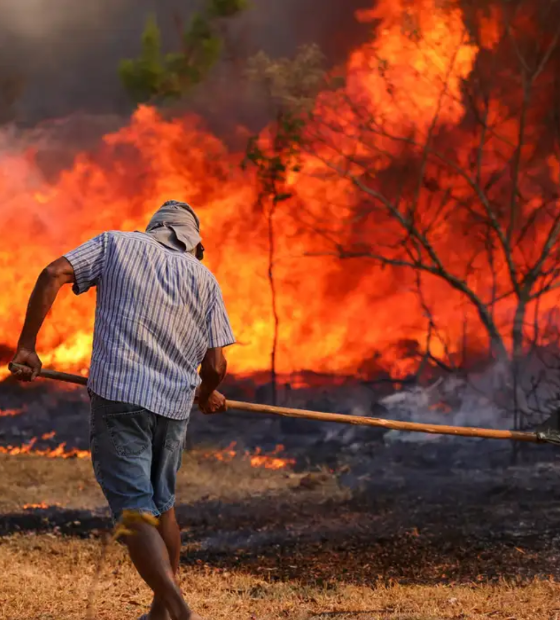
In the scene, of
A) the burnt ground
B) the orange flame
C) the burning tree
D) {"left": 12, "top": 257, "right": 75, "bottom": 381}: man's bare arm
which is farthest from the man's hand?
the burning tree

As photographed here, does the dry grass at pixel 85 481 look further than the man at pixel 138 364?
Yes

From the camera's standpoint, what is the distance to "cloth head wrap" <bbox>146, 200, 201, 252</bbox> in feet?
12.5

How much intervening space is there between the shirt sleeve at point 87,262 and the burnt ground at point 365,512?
8.80ft

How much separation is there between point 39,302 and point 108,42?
29.5 feet

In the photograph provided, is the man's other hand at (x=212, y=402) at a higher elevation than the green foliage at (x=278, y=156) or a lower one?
lower

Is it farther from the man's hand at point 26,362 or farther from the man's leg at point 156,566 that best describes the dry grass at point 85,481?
the man's leg at point 156,566

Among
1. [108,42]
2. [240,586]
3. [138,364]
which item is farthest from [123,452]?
[108,42]

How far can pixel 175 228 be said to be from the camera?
3.85m

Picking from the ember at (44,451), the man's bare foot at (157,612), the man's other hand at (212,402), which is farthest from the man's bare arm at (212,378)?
the ember at (44,451)

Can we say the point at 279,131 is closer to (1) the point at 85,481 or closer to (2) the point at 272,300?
(2) the point at 272,300

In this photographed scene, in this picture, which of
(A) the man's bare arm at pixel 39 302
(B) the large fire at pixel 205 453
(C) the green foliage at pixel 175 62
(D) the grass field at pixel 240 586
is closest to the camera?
(A) the man's bare arm at pixel 39 302

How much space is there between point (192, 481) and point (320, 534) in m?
2.70

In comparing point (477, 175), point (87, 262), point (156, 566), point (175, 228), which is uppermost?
point (477, 175)

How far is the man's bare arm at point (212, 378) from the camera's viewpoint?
393 centimetres
